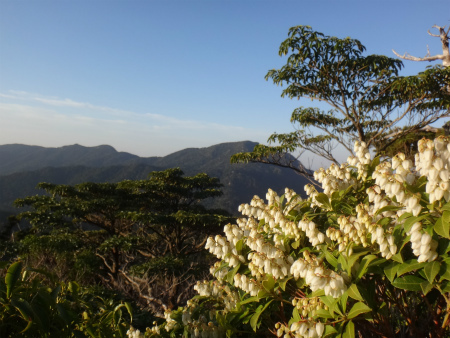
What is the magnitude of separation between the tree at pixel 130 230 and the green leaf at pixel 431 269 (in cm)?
545

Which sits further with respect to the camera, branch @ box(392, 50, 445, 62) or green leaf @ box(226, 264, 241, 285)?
branch @ box(392, 50, 445, 62)

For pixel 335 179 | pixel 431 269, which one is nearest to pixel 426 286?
pixel 431 269

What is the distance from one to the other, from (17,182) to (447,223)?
48.1 meters

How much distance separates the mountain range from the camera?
41.1 m

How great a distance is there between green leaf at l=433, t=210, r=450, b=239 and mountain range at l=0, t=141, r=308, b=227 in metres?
29.4

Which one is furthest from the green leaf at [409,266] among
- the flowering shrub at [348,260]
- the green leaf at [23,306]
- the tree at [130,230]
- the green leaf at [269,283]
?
the tree at [130,230]

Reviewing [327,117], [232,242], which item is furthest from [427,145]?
[327,117]

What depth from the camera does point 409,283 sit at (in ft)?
4.28

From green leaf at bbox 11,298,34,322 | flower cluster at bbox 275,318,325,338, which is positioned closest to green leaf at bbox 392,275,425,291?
flower cluster at bbox 275,318,325,338

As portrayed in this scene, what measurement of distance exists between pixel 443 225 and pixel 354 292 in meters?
0.41

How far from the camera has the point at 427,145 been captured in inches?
53.0

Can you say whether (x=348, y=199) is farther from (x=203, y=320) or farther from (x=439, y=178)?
(x=203, y=320)

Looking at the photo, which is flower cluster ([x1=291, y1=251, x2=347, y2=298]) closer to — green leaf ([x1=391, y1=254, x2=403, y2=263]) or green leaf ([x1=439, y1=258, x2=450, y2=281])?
green leaf ([x1=391, y1=254, x2=403, y2=263])

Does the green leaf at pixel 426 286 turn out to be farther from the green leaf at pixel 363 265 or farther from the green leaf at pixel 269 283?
the green leaf at pixel 269 283
